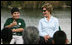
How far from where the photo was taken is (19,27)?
4.75m

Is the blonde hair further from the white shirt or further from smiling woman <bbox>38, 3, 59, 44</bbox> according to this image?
the white shirt

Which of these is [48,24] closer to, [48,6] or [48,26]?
[48,26]

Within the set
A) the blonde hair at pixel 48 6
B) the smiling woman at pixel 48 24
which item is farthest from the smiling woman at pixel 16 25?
the blonde hair at pixel 48 6

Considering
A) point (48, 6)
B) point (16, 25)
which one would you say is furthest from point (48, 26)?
point (16, 25)

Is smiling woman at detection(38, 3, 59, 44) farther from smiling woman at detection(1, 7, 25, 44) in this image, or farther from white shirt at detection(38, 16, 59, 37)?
smiling woman at detection(1, 7, 25, 44)

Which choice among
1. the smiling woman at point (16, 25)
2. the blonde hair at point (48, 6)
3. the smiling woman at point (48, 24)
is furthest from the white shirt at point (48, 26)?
the smiling woman at point (16, 25)

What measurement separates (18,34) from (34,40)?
148cm

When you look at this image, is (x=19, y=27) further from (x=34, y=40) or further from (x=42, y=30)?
(x=34, y=40)

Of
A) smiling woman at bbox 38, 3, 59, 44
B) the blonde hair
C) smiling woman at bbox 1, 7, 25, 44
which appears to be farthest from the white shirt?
smiling woman at bbox 1, 7, 25, 44

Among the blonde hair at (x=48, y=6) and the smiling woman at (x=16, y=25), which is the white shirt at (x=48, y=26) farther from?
the smiling woman at (x=16, y=25)

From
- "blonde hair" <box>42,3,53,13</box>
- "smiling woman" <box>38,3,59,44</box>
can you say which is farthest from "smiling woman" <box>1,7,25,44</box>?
"blonde hair" <box>42,3,53,13</box>

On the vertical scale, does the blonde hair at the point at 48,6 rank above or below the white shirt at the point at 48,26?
above

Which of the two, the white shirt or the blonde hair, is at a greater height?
the blonde hair

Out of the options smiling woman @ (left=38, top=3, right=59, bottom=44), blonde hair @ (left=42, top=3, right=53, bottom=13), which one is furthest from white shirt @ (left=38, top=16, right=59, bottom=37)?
blonde hair @ (left=42, top=3, right=53, bottom=13)
